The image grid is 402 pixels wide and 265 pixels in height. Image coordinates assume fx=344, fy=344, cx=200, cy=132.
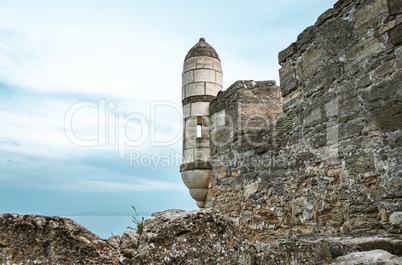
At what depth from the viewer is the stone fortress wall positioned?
2928 millimetres

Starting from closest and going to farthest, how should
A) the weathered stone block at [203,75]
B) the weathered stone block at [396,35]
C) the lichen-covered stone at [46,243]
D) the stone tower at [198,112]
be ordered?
the lichen-covered stone at [46,243] → the weathered stone block at [396,35] → the stone tower at [198,112] → the weathered stone block at [203,75]

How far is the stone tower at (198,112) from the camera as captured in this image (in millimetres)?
6824

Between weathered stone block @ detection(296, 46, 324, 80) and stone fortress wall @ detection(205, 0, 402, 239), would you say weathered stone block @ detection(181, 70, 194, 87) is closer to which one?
stone fortress wall @ detection(205, 0, 402, 239)

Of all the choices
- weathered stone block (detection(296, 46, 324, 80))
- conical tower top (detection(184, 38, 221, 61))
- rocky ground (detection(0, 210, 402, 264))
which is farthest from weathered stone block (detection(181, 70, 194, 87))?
rocky ground (detection(0, 210, 402, 264))

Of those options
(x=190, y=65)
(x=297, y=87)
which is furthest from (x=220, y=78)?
(x=297, y=87)

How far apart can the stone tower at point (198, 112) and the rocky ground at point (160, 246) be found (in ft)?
16.3

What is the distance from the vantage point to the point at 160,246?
1.54 metres

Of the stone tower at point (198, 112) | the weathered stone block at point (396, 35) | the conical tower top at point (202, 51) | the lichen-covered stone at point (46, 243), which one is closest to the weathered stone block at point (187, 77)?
the stone tower at point (198, 112)

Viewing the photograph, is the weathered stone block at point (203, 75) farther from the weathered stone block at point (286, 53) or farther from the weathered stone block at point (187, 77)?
the weathered stone block at point (286, 53)

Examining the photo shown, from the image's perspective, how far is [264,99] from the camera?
598 cm

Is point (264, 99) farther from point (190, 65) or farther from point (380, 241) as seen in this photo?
point (380, 241)

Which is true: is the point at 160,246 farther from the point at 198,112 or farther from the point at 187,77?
the point at 187,77

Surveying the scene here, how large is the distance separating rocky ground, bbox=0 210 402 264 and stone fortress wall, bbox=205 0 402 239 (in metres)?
1.36

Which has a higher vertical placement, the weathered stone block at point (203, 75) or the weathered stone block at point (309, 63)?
the weathered stone block at point (203, 75)
